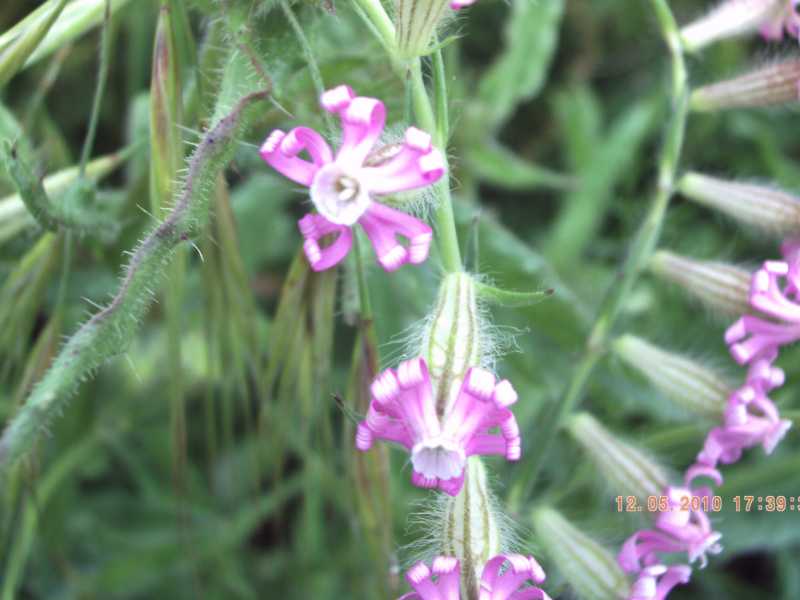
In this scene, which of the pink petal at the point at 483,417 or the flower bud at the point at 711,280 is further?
the flower bud at the point at 711,280

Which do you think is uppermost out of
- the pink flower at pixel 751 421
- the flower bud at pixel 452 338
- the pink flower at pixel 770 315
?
the flower bud at pixel 452 338

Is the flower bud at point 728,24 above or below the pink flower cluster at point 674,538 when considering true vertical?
above

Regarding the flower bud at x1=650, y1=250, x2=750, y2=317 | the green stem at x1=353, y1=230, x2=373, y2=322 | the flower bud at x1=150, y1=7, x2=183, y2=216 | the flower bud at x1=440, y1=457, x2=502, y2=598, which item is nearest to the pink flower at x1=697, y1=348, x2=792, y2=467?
the flower bud at x1=650, y1=250, x2=750, y2=317

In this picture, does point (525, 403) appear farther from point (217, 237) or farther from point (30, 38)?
point (30, 38)

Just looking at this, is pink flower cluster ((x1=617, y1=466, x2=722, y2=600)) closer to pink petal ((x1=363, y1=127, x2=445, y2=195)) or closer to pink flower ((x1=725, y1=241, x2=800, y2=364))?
pink flower ((x1=725, y1=241, x2=800, y2=364))

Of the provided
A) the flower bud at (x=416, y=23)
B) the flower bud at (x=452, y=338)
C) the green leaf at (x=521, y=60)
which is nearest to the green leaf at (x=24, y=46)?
the flower bud at (x=416, y=23)

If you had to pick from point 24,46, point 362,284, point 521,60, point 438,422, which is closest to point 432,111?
point 362,284
